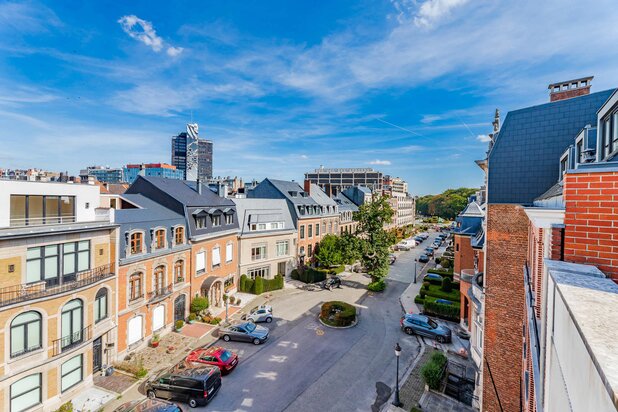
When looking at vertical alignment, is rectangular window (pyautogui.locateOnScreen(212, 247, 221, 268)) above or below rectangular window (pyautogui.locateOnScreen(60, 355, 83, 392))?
above

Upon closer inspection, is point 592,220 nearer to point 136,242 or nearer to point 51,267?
point 51,267

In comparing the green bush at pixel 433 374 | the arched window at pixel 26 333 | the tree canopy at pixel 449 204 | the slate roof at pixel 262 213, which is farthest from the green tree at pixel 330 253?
the tree canopy at pixel 449 204

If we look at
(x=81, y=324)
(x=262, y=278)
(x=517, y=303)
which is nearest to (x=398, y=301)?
(x=262, y=278)

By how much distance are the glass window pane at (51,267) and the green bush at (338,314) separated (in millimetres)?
17495

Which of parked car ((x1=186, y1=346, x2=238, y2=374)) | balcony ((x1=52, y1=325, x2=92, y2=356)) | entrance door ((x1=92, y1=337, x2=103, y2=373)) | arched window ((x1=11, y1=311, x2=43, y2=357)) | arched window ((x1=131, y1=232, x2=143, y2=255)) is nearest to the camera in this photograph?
arched window ((x1=11, y1=311, x2=43, y2=357))

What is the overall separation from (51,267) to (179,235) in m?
8.87

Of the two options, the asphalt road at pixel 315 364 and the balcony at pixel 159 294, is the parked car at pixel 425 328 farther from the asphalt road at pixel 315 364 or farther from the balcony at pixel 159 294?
the balcony at pixel 159 294

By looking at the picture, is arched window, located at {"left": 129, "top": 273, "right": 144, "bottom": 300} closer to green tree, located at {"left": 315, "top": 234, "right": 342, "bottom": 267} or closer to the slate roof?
the slate roof

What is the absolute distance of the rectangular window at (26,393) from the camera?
12.9 metres

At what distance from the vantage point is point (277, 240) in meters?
33.9

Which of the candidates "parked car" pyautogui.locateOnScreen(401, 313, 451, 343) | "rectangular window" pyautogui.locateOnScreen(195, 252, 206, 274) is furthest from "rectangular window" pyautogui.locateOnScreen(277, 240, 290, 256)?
"parked car" pyautogui.locateOnScreen(401, 313, 451, 343)

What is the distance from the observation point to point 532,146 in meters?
13.1

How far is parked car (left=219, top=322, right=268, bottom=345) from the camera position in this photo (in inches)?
797

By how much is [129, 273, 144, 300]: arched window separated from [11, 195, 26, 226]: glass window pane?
6.79 m
